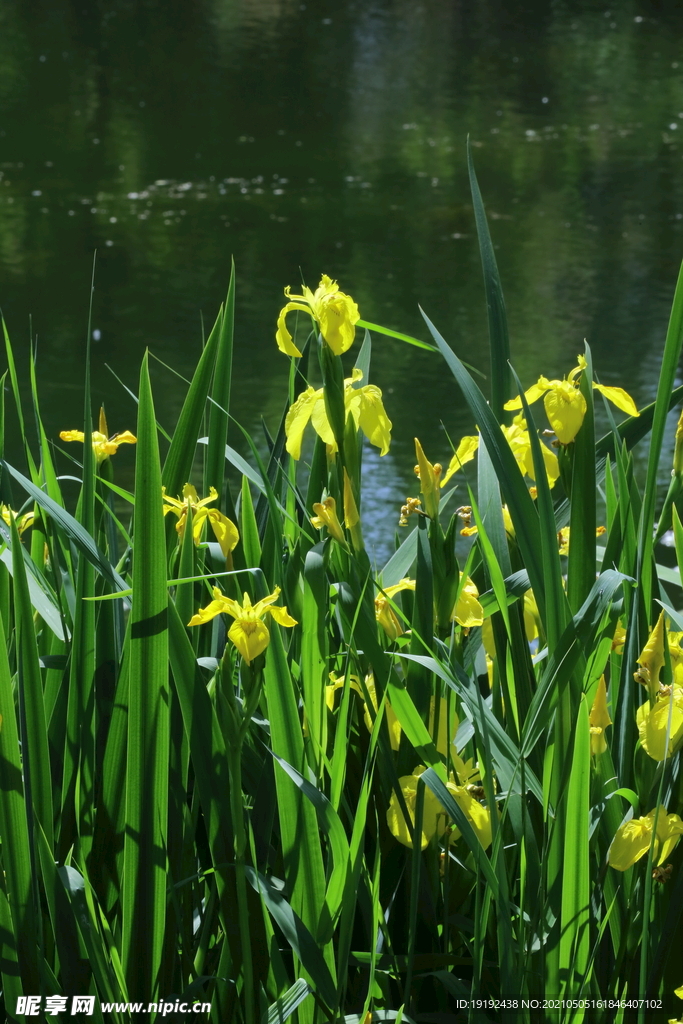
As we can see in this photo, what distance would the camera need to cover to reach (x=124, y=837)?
20.4 inches

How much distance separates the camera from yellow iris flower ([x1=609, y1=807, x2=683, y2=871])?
0.47 metres

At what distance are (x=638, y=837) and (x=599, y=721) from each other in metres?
0.08

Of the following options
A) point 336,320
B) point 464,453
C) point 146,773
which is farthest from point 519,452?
point 146,773

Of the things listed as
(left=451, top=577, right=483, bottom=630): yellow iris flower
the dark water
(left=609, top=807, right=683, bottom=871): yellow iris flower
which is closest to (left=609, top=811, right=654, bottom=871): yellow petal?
(left=609, top=807, right=683, bottom=871): yellow iris flower

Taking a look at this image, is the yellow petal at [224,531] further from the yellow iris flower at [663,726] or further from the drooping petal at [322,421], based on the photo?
the yellow iris flower at [663,726]

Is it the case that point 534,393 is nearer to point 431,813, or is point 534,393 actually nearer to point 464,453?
point 464,453

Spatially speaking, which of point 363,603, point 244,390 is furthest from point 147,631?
point 244,390

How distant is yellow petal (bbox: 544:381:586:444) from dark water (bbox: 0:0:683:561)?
74 cm

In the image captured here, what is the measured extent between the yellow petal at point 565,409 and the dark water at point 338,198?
0.74 metres

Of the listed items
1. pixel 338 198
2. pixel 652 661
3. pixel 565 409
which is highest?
pixel 565 409

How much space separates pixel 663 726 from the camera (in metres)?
0.47

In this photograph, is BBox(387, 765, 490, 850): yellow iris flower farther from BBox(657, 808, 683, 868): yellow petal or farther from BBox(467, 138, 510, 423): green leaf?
BBox(467, 138, 510, 423): green leaf

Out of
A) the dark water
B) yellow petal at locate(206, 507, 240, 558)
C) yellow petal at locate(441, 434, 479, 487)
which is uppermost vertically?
yellow petal at locate(441, 434, 479, 487)

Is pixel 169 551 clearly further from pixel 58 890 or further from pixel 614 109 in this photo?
pixel 614 109
